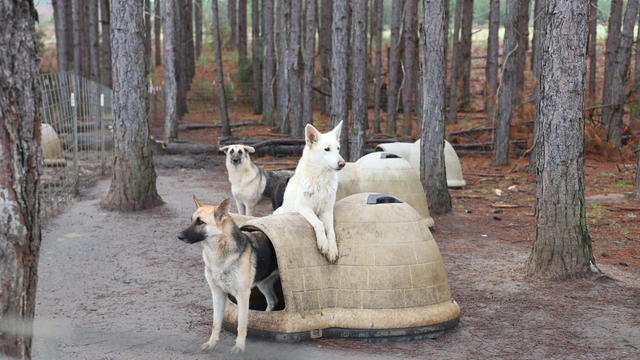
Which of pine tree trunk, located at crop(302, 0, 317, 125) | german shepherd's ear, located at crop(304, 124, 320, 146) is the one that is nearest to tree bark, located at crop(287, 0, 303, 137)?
pine tree trunk, located at crop(302, 0, 317, 125)

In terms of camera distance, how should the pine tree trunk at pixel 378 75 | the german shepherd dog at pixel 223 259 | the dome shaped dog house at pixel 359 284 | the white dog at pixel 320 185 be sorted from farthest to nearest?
the pine tree trunk at pixel 378 75 → the white dog at pixel 320 185 → the dome shaped dog house at pixel 359 284 → the german shepherd dog at pixel 223 259

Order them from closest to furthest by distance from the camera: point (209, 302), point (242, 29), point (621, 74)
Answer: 1. point (209, 302)
2. point (621, 74)
3. point (242, 29)

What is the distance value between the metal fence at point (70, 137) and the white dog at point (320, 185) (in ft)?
16.9

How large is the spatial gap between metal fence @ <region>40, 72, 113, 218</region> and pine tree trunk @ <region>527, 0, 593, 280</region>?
7.21 metres

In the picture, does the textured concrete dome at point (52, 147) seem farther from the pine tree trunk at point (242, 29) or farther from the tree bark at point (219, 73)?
the pine tree trunk at point (242, 29)

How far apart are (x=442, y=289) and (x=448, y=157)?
10.4 meters

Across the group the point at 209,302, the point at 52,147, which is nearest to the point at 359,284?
the point at 209,302

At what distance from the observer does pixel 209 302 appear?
24.6 feet

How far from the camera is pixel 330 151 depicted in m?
6.92

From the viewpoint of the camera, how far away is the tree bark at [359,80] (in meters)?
16.4

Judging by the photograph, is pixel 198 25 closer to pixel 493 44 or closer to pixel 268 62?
pixel 268 62

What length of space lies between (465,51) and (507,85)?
42.6 ft

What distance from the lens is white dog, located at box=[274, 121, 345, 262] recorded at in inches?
260

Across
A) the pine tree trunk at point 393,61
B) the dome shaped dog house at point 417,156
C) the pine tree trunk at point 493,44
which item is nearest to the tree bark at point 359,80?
the dome shaped dog house at point 417,156
